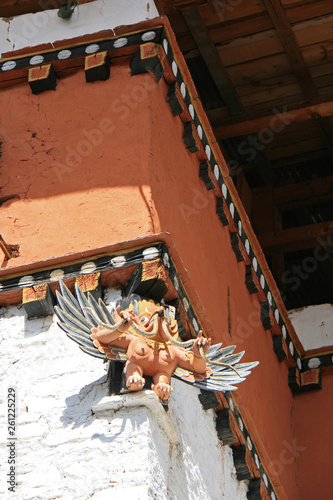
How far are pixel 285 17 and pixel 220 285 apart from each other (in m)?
2.74

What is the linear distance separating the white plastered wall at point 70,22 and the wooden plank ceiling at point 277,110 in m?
0.24

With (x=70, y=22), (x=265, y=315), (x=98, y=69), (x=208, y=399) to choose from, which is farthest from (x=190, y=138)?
(x=208, y=399)

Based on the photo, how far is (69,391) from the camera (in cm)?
630

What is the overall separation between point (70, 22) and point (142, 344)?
3.32 m

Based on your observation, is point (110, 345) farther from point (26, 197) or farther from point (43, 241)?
point (26, 197)

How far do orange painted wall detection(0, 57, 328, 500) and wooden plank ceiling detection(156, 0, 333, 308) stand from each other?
1.23 m

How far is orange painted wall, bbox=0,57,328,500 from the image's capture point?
23.4 feet

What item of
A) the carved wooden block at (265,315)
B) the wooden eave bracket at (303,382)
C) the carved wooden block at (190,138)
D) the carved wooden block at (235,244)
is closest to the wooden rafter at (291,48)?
the carved wooden block at (190,138)

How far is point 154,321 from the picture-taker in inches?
246

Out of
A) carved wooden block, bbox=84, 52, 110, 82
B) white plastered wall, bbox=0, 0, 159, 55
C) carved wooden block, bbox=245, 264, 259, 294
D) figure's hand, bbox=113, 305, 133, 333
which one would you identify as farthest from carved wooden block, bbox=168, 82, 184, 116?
figure's hand, bbox=113, 305, 133, 333

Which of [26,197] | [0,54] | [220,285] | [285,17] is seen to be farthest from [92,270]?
[285,17]

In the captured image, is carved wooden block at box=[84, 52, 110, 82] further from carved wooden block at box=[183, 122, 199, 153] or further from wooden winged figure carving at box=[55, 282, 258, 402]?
wooden winged figure carving at box=[55, 282, 258, 402]

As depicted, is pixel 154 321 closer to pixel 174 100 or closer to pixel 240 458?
pixel 240 458

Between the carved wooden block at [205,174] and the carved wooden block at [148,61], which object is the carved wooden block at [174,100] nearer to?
the carved wooden block at [148,61]
